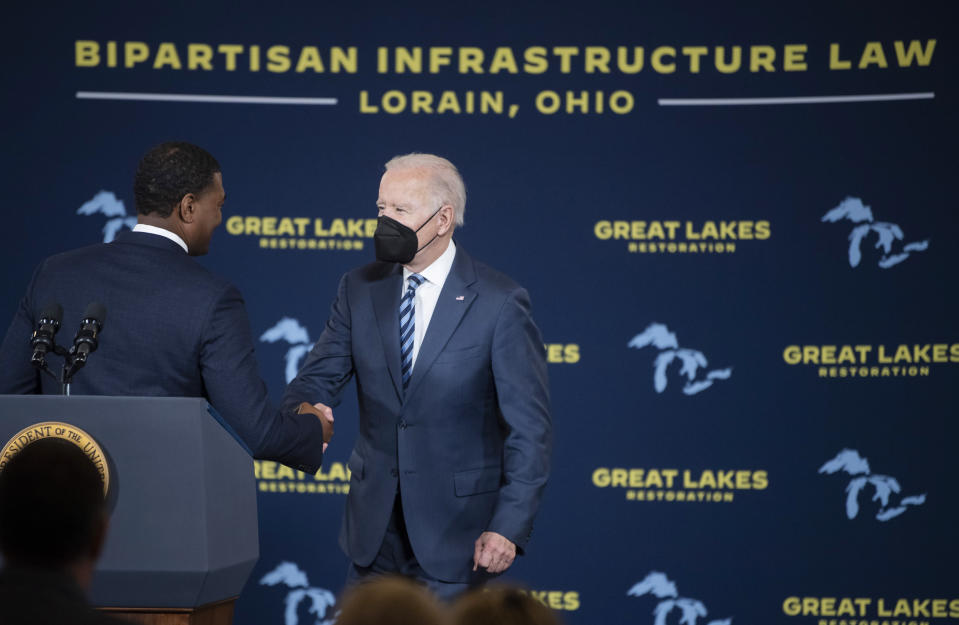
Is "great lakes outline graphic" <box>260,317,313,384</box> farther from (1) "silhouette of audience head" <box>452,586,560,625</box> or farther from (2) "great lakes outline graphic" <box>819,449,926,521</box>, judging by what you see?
(1) "silhouette of audience head" <box>452,586,560,625</box>

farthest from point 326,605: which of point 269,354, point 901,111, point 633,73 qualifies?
point 901,111

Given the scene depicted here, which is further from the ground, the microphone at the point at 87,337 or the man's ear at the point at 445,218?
the man's ear at the point at 445,218

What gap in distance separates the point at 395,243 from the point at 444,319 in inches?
9.6

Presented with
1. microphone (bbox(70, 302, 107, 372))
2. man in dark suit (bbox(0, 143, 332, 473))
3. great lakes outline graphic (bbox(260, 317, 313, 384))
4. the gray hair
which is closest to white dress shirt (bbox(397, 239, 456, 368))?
the gray hair

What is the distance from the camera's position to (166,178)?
2324 mm

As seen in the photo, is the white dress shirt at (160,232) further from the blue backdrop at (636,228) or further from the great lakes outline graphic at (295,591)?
the great lakes outline graphic at (295,591)

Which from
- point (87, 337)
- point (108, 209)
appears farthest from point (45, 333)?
point (108, 209)

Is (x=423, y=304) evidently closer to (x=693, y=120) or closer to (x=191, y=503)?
(x=191, y=503)

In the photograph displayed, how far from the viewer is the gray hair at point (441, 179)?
2756 millimetres

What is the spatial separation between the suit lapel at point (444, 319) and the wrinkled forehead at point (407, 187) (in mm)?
236

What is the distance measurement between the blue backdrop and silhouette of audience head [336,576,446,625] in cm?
333

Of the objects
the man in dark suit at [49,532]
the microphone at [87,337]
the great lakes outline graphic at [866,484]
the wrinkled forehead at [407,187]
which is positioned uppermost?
the wrinkled forehead at [407,187]

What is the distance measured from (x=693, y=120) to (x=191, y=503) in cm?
315

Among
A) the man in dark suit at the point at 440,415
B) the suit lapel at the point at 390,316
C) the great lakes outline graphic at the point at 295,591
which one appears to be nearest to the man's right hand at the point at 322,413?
the man in dark suit at the point at 440,415
